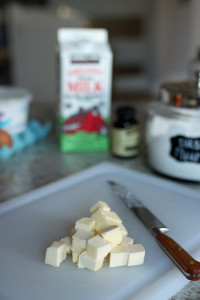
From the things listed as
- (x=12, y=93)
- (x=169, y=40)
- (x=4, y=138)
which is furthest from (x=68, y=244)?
(x=169, y=40)

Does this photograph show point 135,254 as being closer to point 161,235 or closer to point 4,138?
point 161,235

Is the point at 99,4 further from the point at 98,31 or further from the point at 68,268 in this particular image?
the point at 68,268

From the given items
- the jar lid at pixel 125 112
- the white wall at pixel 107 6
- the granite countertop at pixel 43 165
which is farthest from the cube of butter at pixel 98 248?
the white wall at pixel 107 6

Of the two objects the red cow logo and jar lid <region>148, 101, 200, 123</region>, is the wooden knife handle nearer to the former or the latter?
jar lid <region>148, 101, 200, 123</region>

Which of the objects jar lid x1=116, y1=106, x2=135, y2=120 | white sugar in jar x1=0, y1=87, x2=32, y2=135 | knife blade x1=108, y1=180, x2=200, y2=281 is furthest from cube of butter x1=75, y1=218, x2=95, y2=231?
white sugar in jar x1=0, y1=87, x2=32, y2=135

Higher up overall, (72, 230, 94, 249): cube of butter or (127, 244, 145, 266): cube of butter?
(72, 230, 94, 249): cube of butter
